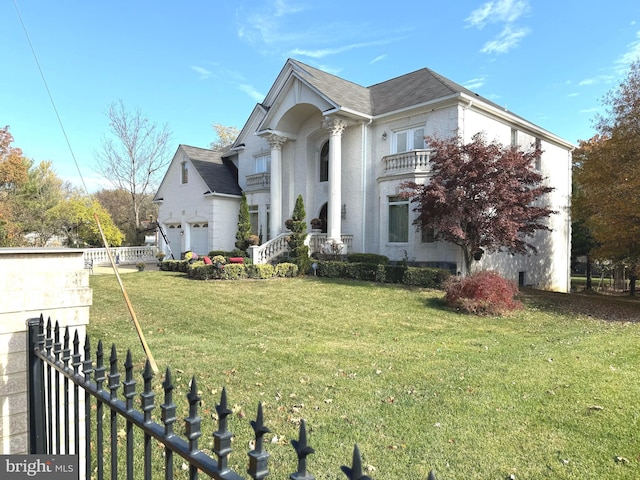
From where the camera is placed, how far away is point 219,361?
19.6 feet

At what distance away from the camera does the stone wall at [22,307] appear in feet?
9.21

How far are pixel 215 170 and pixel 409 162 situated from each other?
50.0 feet

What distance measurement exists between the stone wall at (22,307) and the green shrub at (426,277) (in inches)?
481

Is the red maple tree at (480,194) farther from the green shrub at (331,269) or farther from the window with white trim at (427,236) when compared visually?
the green shrub at (331,269)

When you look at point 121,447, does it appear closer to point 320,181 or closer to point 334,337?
point 334,337

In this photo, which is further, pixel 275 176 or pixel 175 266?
pixel 275 176

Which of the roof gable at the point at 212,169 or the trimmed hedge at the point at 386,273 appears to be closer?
A: the trimmed hedge at the point at 386,273

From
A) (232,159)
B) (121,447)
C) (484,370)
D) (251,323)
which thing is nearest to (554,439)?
(484,370)

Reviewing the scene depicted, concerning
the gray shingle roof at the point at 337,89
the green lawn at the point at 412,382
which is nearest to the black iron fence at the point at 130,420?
the green lawn at the point at 412,382

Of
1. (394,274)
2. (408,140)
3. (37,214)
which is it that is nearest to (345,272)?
(394,274)

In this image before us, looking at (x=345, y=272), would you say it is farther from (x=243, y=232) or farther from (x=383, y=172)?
(x=243, y=232)

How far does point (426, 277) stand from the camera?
A: 1394cm

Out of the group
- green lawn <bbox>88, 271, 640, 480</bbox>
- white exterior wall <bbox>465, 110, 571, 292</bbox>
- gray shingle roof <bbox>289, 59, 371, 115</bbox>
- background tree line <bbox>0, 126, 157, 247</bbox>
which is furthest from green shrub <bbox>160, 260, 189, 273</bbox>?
white exterior wall <bbox>465, 110, 571, 292</bbox>

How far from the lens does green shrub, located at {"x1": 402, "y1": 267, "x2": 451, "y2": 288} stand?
45.1 ft
